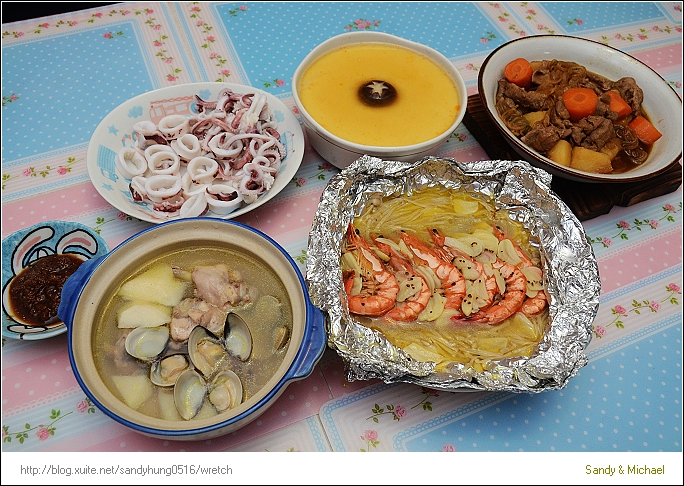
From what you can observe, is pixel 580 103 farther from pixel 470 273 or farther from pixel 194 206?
pixel 194 206

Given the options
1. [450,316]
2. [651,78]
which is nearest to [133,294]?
[450,316]

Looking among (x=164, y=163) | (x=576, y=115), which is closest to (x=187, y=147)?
(x=164, y=163)

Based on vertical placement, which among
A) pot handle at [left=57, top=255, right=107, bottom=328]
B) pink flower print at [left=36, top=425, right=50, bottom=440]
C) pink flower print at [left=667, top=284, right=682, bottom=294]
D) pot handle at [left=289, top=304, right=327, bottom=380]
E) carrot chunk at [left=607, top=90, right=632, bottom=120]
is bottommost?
pink flower print at [left=667, top=284, right=682, bottom=294]

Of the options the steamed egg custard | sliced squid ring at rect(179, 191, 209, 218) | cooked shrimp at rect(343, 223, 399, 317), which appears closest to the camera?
cooked shrimp at rect(343, 223, 399, 317)

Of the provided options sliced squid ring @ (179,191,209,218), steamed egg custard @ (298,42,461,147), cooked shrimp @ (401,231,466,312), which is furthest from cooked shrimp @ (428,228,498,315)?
sliced squid ring @ (179,191,209,218)

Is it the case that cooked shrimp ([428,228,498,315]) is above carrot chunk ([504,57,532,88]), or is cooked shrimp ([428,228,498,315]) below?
below

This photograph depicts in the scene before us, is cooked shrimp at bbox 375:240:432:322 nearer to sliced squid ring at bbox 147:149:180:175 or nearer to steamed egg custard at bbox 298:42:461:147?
steamed egg custard at bbox 298:42:461:147

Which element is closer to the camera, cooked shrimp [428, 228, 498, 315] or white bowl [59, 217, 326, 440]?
white bowl [59, 217, 326, 440]
